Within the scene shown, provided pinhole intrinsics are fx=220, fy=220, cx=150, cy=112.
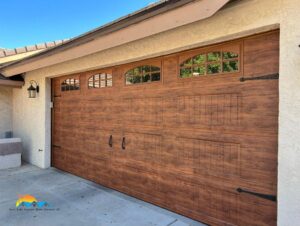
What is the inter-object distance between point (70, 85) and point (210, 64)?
3.84 meters

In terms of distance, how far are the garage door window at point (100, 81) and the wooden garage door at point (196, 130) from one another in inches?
0.8

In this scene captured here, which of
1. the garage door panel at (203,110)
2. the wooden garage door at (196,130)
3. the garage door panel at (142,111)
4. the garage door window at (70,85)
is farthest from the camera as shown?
the garage door window at (70,85)

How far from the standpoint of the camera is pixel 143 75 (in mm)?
3977

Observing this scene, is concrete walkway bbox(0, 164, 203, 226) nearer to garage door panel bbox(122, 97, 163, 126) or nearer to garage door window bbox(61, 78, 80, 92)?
garage door panel bbox(122, 97, 163, 126)

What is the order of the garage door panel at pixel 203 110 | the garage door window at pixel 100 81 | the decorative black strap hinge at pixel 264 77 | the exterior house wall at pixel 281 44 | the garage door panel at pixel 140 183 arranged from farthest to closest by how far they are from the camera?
the garage door window at pixel 100 81
the garage door panel at pixel 140 183
the garage door panel at pixel 203 110
the decorative black strap hinge at pixel 264 77
the exterior house wall at pixel 281 44

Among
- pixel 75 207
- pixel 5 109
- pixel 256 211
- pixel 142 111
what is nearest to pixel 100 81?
pixel 142 111

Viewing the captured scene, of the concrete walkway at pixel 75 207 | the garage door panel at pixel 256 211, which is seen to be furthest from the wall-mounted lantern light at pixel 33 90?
the garage door panel at pixel 256 211

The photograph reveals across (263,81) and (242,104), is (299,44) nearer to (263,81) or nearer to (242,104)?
(263,81)

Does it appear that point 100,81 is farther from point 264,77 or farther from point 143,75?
point 264,77

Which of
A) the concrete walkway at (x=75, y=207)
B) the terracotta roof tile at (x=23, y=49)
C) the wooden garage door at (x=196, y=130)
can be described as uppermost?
the terracotta roof tile at (x=23, y=49)

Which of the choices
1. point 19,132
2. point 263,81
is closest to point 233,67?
point 263,81

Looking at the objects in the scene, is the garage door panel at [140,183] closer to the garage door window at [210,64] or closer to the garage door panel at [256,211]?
the garage door panel at [256,211]

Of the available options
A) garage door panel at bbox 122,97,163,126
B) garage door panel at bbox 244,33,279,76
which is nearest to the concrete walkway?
garage door panel at bbox 122,97,163,126

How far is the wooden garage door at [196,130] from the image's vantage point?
8.64ft
